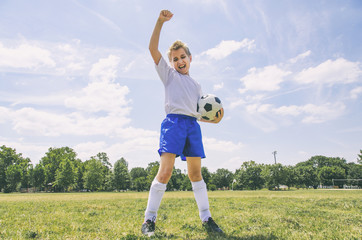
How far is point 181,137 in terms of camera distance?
3.38 meters

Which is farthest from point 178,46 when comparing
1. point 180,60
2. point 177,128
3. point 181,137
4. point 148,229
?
point 148,229

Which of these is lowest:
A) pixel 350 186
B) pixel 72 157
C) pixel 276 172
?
pixel 350 186

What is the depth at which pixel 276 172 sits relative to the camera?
66.8 meters

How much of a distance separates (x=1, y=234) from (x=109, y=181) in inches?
2459

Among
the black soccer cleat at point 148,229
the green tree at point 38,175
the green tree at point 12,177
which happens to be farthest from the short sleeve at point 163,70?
the green tree at point 12,177

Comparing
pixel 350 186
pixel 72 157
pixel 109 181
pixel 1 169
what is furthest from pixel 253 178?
pixel 1 169

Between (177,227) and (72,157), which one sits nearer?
(177,227)

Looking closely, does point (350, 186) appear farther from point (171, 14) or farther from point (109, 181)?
point (171, 14)

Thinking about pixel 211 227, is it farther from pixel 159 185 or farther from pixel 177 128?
pixel 177 128

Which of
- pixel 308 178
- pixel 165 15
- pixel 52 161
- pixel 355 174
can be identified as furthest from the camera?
pixel 308 178

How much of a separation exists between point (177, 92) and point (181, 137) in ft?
2.47

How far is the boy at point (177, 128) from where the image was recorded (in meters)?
3.33

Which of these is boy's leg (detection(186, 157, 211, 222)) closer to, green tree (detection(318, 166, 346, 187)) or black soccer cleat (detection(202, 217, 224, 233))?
black soccer cleat (detection(202, 217, 224, 233))

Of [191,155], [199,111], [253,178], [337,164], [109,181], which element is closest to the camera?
[191,155]
